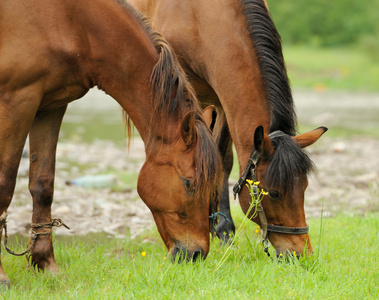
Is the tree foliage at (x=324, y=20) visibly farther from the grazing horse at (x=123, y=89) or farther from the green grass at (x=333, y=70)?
the grazing horse at (x=123, y=89)

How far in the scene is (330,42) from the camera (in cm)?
4575

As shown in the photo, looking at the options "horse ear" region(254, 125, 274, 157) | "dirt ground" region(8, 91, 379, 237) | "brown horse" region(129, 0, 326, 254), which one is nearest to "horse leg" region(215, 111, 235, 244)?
"brown horse" region(129, 0, 326, 254)

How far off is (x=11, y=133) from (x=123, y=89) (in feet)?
2.66

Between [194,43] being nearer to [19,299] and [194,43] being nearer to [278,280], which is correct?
[278,280]

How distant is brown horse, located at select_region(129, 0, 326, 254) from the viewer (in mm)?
3997

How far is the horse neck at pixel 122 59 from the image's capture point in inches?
147

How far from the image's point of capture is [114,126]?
47.2 feet

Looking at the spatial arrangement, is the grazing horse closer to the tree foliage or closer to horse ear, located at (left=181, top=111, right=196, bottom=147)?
horse ear, located at (left=181, top=111, right=196, bottom=147)

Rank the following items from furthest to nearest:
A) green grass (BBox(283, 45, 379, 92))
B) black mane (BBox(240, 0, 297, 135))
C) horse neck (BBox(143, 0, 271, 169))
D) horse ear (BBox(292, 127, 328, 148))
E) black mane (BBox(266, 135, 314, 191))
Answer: green grass (BBox(283, 45, 379, 92))
horse neck (BBox(143, 0, 271, 169))
black mane (BBox(240, 0, 297, 135))
horse ear (BBox(292, 127, 328, 148))
black mane (BBox(266, 135, 314, 191))

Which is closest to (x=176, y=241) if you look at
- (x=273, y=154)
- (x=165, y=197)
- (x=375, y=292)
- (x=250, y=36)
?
(x=165, y=197)

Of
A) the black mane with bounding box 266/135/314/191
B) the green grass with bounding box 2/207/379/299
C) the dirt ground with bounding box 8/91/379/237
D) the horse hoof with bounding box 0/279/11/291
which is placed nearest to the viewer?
the green grass with bounding box 2/207/379/299

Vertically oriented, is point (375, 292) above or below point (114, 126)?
below

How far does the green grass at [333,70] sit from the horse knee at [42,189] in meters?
23.0

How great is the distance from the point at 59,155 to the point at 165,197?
6.59 metres
